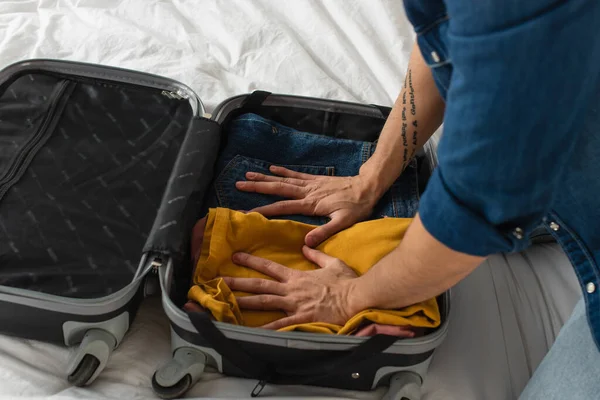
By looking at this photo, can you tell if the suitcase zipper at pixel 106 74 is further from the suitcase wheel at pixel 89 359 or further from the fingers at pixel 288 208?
the suitcase wheel at pixel 89 359

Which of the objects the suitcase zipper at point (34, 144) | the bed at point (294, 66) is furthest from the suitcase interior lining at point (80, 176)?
the bed at point (294, 66)

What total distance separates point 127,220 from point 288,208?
0.28 meters

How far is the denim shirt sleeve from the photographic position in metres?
0.47

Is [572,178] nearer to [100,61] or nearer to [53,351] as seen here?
[53,351]

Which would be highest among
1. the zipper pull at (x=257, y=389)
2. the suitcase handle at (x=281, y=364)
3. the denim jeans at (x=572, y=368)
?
the suitcase handle at (x=281, y=364)

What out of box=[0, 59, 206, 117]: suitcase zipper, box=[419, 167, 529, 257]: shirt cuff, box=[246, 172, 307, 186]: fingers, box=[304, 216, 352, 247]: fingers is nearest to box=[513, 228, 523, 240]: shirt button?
box=[419, 167, 529, 257]: shirt cuff

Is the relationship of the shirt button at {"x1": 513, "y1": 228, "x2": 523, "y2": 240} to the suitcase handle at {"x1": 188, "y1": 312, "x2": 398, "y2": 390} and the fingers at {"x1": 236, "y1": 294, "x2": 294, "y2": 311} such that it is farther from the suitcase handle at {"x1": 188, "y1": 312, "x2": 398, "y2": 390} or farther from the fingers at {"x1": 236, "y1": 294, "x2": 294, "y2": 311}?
the fingers at {"x1": 236, "y1": 294, "x2": 294, "y2": 311}

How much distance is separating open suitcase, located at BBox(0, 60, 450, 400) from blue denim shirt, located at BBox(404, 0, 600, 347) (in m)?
0.27

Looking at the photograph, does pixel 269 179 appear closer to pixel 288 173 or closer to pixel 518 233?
pixel 288 173

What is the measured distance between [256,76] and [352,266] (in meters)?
0.60

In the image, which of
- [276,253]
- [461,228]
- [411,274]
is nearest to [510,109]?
[461,228]

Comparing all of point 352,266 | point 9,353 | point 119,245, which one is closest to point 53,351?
point 9,353

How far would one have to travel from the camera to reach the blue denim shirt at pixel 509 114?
47cm

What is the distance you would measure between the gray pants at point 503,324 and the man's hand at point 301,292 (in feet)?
0.65
